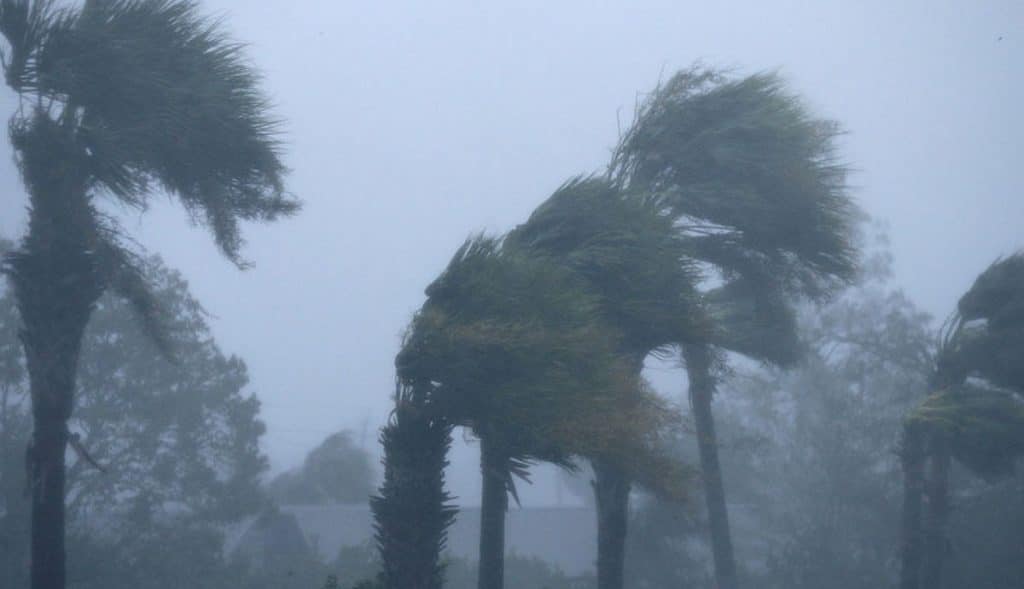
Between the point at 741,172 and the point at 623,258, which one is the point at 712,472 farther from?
the point at 623,258

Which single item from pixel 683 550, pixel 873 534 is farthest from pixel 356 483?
pixel 873 534

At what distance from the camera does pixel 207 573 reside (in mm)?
23375

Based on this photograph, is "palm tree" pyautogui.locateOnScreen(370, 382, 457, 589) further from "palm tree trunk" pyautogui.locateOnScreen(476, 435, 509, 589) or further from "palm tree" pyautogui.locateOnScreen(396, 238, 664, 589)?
"palm tree trunk" pyautogui.locateOnScreen(476, 435, 509, 589)

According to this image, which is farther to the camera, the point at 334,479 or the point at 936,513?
the point at 334,479

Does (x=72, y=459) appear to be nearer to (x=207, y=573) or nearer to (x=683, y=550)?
(x=207, y=573)

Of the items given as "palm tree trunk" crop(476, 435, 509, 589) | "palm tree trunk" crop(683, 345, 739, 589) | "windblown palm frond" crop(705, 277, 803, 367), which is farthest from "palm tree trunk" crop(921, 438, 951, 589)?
"palm tree trunk" crop(476, 435, 509, 589)

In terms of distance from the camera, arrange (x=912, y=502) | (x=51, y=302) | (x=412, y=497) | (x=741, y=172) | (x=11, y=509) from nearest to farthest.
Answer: (x=412, y=497) → (x=51, y=302) → (x=741, y=172) → (x=912, y=502) → (x=11, y=509)

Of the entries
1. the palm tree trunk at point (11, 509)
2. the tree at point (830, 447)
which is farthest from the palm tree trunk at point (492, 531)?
the tree at point (830, 447)

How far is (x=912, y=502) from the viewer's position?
1552 centimetres

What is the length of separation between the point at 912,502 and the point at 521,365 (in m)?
10.4

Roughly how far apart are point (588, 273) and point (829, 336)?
2356 cm

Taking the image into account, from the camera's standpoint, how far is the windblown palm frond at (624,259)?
9.32 metres

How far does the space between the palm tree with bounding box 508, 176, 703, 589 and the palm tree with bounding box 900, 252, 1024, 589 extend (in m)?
7.13

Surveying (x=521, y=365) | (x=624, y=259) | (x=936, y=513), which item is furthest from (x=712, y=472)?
(x=521, y=365)
